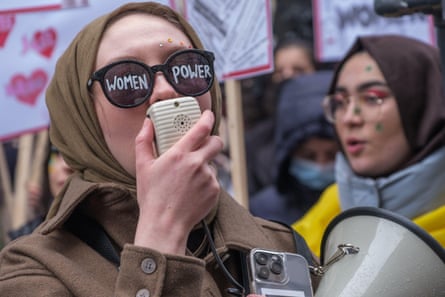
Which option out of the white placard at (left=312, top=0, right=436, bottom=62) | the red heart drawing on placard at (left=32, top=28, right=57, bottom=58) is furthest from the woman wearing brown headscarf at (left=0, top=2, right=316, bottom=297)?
A: the white placard at (left=312, top=0, right=436, bottom=62)

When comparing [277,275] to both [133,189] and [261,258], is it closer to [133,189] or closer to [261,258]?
[261,258]

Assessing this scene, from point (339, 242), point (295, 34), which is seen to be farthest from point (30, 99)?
point (295, 34)

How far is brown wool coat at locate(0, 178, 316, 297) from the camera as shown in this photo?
4.91ft

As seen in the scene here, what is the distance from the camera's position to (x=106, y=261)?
63.6 inches

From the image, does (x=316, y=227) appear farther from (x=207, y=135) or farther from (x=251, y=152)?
(x=207, y=135)

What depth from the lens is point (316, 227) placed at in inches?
131

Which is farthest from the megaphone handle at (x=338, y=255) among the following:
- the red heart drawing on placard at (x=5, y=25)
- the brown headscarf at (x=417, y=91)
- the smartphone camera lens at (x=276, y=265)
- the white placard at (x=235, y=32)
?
the red heart drawing on placard at (x=5, y=25)

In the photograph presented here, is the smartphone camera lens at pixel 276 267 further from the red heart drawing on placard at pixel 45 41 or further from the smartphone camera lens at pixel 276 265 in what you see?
the red heart drawing on placard at pixel 45 41

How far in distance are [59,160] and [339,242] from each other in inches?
72.5

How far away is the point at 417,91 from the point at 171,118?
1752mm

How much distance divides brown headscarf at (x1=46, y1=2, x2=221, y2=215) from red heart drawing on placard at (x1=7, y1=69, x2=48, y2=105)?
1175 mm

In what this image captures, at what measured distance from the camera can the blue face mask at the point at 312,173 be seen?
13.5 feet

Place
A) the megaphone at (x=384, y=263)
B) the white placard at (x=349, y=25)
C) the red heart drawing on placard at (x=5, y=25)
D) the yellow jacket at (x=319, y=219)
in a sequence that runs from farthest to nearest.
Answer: the white placard at (x=349, y=25)
the yellow jacket at (x=319, y=219)
the red heart drawing on placard at (x=5, y=25)
the megaphone at (x=384, y=263)

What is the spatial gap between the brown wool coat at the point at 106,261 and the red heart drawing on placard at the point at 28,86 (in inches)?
53.2
